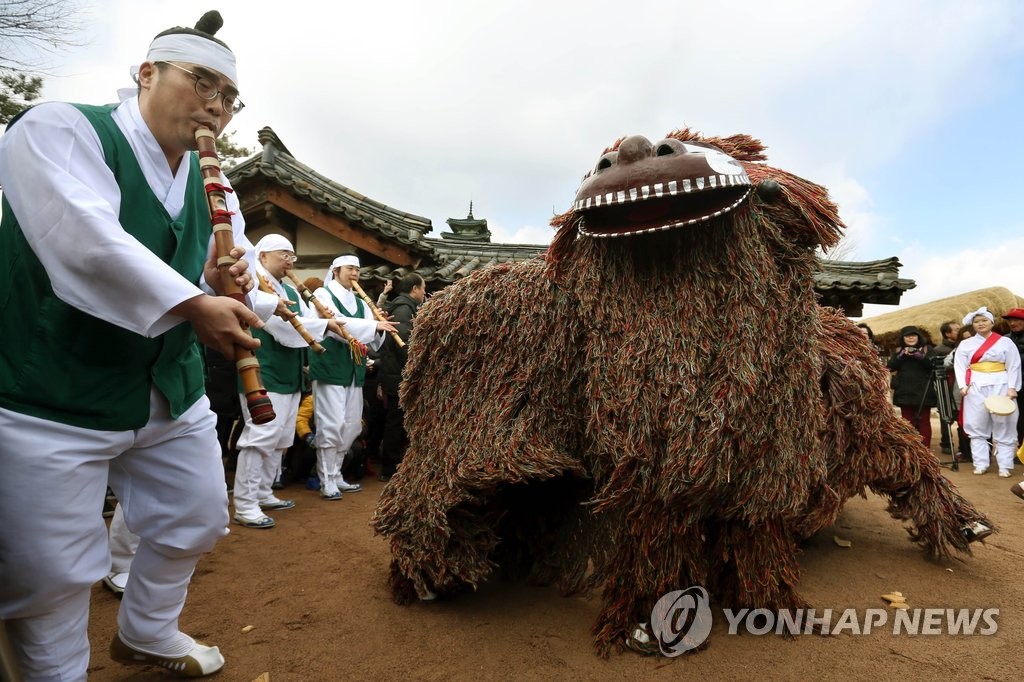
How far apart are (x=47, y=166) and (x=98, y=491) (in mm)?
910

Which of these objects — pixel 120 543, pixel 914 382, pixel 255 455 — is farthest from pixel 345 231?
pixel 914 382

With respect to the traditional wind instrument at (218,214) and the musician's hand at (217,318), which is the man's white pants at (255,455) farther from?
the musician's hand at (217,318)

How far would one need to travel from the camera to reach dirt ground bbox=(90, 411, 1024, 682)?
7.05 feet

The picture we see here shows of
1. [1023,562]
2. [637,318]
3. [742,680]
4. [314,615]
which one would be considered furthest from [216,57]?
[1023,562]

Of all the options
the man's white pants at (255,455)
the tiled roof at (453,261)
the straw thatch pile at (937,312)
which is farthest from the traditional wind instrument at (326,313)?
the straw thatch pile at (937,312)

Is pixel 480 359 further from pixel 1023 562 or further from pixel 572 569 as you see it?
pixel 1023 562

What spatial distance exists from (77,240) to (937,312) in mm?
19118

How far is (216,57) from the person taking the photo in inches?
70.7

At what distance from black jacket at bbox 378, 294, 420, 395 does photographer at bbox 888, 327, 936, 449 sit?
21.3 ft

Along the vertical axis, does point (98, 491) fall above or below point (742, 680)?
above

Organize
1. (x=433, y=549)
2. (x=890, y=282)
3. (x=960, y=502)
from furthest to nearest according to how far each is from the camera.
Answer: (x=890, y=282) → (x=960, y=502) → (x=433, y=549)

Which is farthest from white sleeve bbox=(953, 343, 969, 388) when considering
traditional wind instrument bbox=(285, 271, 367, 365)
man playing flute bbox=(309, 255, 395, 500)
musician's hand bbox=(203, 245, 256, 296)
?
musician's hand bbox=(203, 245, 256, 296)

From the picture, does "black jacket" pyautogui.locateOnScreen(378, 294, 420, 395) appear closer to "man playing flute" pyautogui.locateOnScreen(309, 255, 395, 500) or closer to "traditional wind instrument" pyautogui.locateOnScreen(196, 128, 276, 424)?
"man playing flute" pyautogui.locateOnScreen(309, 255, 395, 500)

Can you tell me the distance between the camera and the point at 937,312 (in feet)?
52.4
